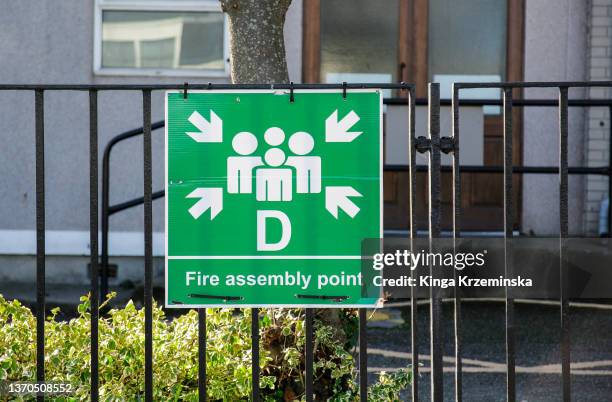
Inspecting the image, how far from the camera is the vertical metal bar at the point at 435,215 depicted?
3135 mm

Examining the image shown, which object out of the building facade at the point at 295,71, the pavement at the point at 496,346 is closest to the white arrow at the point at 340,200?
the pavement at the point at 496,346

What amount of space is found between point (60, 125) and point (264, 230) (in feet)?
16.0

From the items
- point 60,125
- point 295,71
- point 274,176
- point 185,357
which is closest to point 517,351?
point 185,357

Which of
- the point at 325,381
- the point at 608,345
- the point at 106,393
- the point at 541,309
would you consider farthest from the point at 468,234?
the point at 106,393

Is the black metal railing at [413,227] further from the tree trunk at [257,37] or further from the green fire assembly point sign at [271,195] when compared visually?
the tree trunk at [257,37]

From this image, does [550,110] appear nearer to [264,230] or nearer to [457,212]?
[457,212]

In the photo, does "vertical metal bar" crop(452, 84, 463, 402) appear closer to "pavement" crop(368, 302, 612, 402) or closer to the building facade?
"pavement" crop(368, 302, 612, 402)

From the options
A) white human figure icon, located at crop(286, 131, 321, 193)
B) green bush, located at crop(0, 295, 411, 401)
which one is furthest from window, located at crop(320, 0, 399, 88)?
white human figure icon, located at crop(286, 131, 321, 193)

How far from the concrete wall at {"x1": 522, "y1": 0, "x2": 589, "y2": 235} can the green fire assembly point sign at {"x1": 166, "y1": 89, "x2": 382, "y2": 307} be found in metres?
5.07

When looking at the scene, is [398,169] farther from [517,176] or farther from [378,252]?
[378,252]

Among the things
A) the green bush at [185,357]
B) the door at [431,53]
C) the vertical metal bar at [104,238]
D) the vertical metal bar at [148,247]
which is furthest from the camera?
the door at [431,53]

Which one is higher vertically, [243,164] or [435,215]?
[243,164]

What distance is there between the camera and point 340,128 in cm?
310

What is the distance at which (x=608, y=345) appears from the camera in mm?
5602
